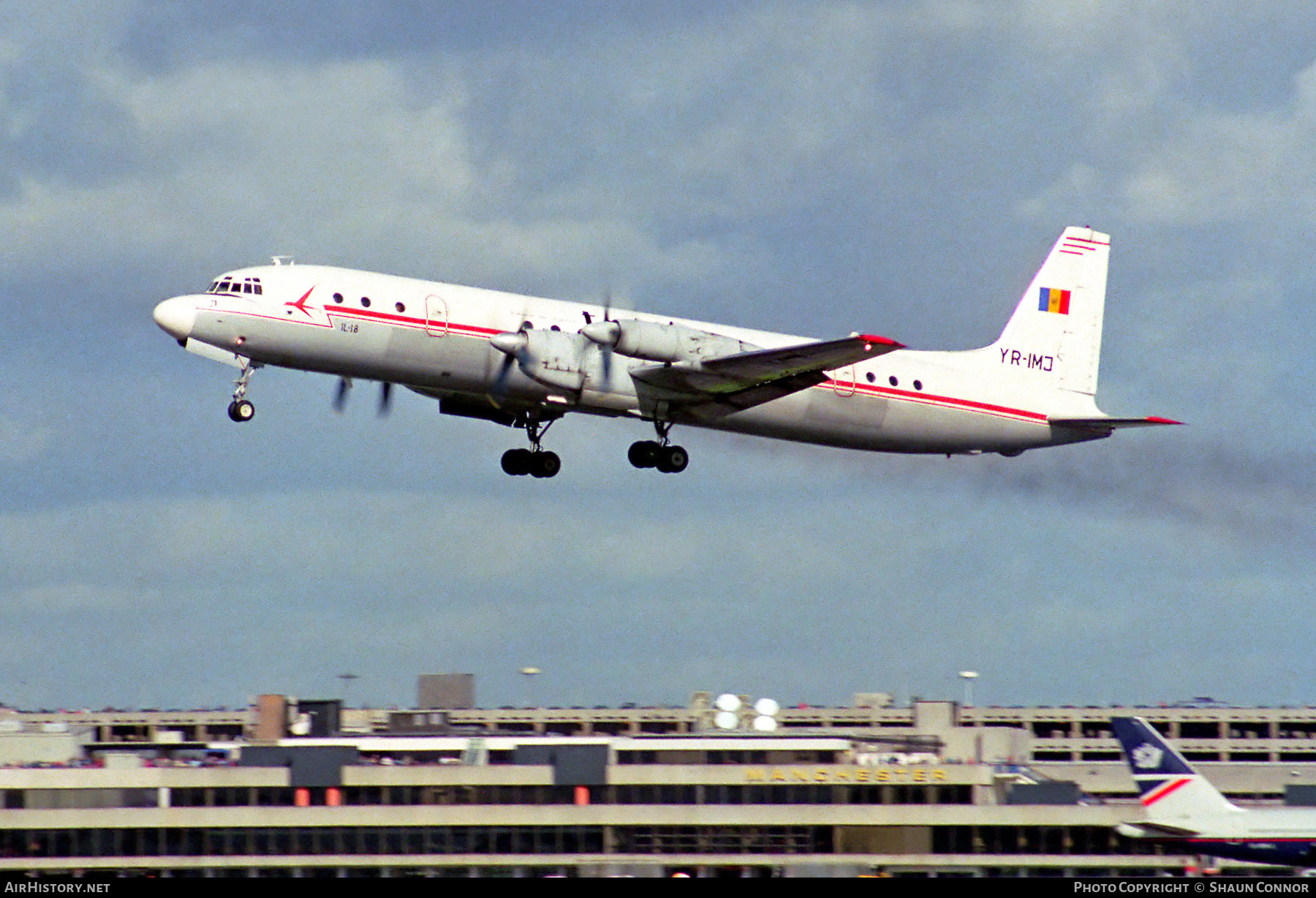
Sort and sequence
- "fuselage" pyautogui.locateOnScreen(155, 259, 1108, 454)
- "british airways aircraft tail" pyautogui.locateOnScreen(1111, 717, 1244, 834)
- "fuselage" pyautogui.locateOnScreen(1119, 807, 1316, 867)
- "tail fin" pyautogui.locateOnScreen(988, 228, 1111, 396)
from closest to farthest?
"fuselage" pyautogui.locateOnScreen(1119, 807, 1316, 867), "british airways aircraft tail" pyautogui.locateOnScreen(1111, 717, 1244, 834), "fuselage" pyautogui.locateOnScreen(155, 259, 1108, 454), "tail fin" pyautogui.locateOnScreen(988, 228, 1111, 396)

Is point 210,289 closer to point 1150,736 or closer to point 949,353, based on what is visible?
point 949,353

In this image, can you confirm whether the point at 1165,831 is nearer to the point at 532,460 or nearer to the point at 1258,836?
the point at 1258,836

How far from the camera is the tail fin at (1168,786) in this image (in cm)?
3434

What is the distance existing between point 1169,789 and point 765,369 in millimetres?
11760

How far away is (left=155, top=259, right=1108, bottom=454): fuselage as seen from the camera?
35281 millimetres

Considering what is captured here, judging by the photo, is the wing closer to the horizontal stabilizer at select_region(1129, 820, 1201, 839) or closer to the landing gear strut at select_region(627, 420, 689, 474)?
the landing gear strut at select_region(627, 420, 689, 474)

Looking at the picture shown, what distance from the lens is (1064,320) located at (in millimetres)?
43875

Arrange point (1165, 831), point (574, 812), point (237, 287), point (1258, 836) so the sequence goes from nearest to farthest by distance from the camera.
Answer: point (1258, 836) → point (1165, 831) → point (237, 287) → point (574, 812)

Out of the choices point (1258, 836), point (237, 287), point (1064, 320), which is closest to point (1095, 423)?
point (1064, 320)

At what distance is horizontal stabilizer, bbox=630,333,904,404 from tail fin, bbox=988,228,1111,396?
23.1 feet

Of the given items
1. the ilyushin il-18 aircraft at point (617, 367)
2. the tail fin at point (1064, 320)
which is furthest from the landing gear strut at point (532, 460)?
the tail fin at point (1064, 320)

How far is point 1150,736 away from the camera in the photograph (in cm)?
3538

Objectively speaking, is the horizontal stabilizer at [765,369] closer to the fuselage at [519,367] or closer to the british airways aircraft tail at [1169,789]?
the fuselage at [519,367]

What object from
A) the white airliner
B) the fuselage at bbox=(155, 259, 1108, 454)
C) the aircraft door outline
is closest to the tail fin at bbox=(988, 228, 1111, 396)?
the fuselage at bbox=(155, 259, 1108, 454)
